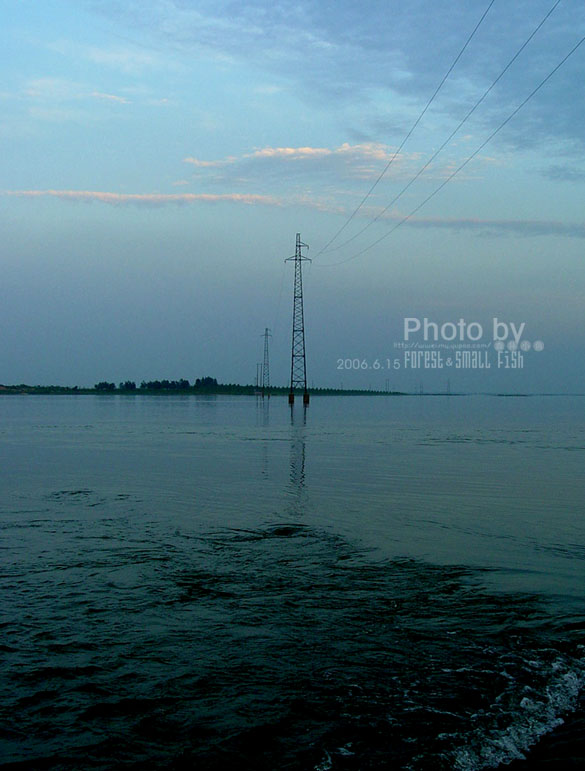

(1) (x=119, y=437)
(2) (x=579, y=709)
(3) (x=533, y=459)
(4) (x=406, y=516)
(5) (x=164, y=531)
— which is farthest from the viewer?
(1) (x=119, y=437)

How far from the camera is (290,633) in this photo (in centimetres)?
1003

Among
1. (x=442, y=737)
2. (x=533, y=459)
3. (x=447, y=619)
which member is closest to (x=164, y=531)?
(x=447, y=619)

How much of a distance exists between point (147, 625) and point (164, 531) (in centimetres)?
735

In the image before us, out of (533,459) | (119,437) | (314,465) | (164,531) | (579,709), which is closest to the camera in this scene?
(579,709)

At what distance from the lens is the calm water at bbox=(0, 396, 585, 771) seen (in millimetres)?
7211

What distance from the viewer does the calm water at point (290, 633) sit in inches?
284

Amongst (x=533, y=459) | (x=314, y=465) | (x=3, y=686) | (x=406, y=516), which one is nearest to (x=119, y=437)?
(x=314, y=465)

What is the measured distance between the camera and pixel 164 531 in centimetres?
1756

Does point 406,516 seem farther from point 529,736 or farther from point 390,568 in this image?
point 529,736

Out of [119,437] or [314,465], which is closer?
[314,465]

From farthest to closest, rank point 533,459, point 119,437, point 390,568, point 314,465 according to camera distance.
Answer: point 119,437 < point 533,459 < point 314,465 < point 390,568

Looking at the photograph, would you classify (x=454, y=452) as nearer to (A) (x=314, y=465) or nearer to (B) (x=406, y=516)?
(A) (x=314, y=465)

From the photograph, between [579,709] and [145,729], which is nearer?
[145,729]

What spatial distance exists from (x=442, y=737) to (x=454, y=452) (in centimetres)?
3729
